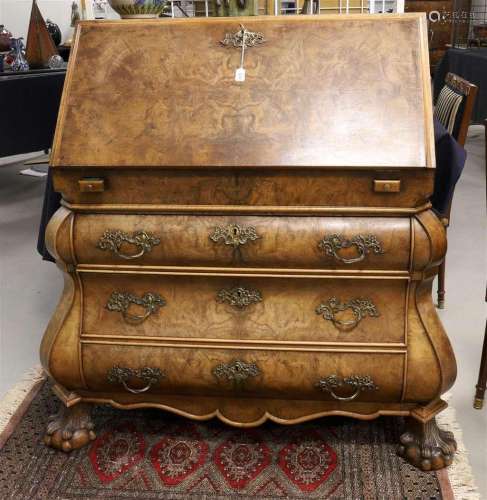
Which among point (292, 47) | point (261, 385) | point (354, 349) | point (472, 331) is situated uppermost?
point (292, 47)

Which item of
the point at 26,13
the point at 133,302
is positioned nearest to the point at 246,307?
the point at 133,302

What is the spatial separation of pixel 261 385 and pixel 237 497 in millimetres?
301

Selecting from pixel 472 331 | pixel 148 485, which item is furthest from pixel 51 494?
pixel 472 331

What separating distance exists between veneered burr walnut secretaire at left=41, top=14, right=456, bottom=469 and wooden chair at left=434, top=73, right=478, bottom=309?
658mm

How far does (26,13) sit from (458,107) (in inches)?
200

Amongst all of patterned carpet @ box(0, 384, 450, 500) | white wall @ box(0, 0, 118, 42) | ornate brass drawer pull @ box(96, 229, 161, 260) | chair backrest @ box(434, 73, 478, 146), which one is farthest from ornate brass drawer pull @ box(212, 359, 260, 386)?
white wall @ box(0, 0, 118, 42)

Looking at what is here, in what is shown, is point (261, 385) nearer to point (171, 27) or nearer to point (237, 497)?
point (237, 497)

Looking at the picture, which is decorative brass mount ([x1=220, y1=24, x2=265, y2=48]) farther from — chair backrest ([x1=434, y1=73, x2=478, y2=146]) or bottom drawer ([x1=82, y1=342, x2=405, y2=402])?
chair backrest ([x1=434, y1=73, x2=478, y2=146])

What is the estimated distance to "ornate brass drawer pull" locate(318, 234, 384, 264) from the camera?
163 centimetres

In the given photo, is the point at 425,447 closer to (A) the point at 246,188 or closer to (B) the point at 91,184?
(A) the point at 246,188

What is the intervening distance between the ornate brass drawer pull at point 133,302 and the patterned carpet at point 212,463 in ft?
1.38

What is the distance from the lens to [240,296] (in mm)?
1748

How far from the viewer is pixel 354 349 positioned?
5.71 ft

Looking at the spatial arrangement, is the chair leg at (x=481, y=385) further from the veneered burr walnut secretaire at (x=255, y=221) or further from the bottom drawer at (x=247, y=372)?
the bottom drawer at (x=247, y=372)
